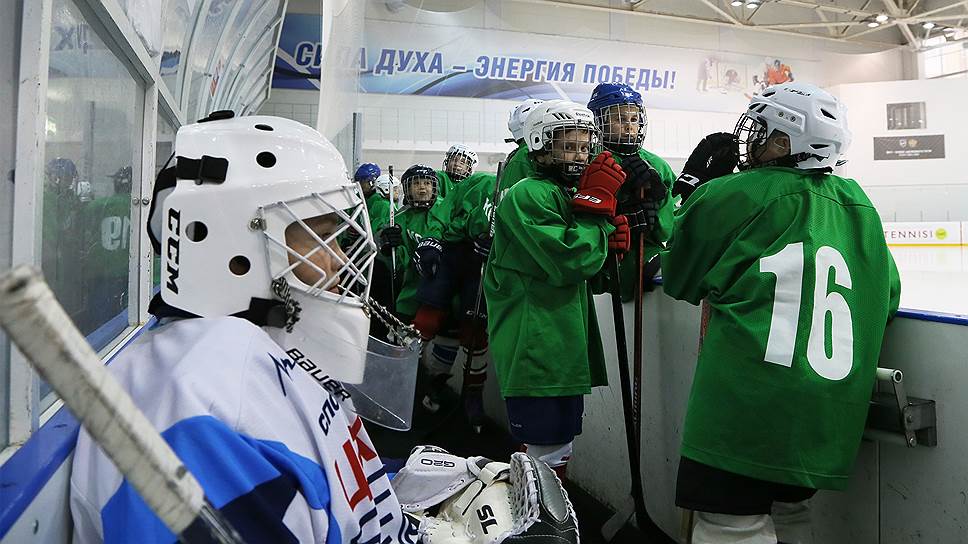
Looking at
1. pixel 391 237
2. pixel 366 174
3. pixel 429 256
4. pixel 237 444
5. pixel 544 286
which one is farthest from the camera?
pixel 366 174

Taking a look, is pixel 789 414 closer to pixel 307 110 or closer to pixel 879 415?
pixel 879 415

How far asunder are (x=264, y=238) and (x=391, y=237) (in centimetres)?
342

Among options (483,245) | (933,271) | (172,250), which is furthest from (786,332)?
(933,271)

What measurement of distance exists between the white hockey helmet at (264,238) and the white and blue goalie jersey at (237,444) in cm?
8

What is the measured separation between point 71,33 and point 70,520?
765 millimetres

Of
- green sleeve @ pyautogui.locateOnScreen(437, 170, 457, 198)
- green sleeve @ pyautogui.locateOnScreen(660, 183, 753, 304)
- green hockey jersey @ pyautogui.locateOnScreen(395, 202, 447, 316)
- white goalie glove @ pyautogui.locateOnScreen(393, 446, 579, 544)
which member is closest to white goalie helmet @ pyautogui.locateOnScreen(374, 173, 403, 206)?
green sleeve @ pyautogui.locateOnScreen(437, 170, 457, 198)

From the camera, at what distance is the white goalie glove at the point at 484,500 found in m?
0.91

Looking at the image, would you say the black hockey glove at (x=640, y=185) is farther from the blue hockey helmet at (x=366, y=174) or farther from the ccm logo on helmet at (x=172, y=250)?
the blue hockey helmet at (x=366, y=174)

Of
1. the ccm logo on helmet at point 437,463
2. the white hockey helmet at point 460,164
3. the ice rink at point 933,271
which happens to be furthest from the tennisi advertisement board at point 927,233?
the ccm logo on helmet at point 437,463

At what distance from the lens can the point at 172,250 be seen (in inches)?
32.5

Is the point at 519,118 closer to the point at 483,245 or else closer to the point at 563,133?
the point at 483,245

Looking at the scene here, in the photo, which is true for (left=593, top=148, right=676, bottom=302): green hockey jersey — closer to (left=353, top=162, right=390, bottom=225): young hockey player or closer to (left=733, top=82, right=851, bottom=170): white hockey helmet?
(left=733, top=82, right=851, bottom=170): white hockey helmet

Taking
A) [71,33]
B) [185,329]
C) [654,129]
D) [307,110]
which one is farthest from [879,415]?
[654,129]

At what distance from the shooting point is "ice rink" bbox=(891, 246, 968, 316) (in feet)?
18.2
